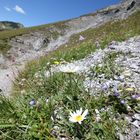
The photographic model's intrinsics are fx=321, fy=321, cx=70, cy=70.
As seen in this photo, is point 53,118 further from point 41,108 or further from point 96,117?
point 96,117

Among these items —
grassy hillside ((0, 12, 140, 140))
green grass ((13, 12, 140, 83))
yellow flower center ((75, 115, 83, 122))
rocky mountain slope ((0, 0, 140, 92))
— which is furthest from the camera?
rocky mountain slope ((0, 0, 140, 92))

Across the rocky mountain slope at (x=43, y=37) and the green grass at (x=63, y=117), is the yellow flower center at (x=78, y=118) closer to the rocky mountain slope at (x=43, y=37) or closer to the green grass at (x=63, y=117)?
the green grass at (x=63, y=117)

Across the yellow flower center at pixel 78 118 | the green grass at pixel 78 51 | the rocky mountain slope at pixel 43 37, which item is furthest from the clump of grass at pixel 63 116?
the rocky mountain slope at pixel 43 37

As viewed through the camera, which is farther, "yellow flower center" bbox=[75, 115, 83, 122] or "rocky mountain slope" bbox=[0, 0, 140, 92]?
"rocky mountain slope" bbox=[0, 0, 140, 92]

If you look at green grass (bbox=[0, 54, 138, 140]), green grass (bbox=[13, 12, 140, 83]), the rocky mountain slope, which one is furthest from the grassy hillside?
the rocky mountain slope

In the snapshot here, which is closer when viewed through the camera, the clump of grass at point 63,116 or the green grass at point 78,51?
the clump of grass at point 63,116

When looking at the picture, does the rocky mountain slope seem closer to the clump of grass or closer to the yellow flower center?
the clump of grass

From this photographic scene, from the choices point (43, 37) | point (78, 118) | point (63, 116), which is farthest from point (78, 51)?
point (43, 37)

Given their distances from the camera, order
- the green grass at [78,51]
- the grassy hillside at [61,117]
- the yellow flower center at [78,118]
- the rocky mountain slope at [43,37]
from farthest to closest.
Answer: the rocky mountain slope at [43,37] → the green grass at [78,51] → the grassy hillside at [61,117] → the yellow flower center at [78,118]

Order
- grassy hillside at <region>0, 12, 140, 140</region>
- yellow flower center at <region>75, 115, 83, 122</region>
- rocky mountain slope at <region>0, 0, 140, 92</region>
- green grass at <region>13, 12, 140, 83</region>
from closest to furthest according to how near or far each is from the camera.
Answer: yellow flower center at <region>75, 115, 83, 122</region>
grassy hillside at <region>0, 12, 140, 140</region>
green grass at <region>13, 12, 140, 83</region>
rocky mountain slope at <region>0, 0, 140, 92</region>

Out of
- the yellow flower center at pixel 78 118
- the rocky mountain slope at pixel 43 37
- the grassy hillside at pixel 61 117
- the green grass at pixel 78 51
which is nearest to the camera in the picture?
the yellow flower center at pixel 78 118

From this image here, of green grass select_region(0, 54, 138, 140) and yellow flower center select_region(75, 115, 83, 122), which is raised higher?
yellow flower center select_region(75, 115, 83, 122)

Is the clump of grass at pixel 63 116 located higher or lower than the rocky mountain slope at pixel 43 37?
higher

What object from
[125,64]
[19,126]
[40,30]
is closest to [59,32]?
[40,30]
